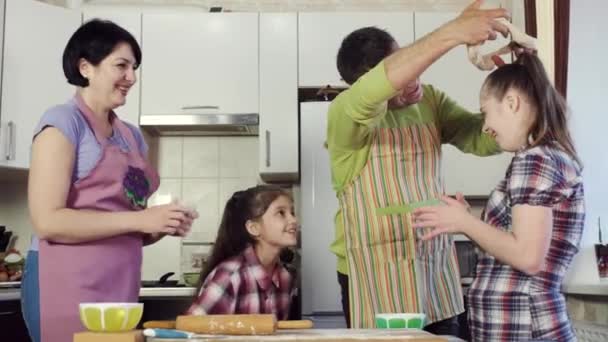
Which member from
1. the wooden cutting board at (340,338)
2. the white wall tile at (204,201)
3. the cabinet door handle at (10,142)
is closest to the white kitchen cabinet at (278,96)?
the white wall tile at (204,201)

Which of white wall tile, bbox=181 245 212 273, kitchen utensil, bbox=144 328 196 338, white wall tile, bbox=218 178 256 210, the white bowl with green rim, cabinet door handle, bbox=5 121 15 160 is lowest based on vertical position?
white wall tile, bbox=181 245 212 273

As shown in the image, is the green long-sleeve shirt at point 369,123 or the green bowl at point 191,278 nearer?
the green long-sleeve shirt at point 369,123

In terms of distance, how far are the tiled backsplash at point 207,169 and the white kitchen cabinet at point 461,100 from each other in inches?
36.1

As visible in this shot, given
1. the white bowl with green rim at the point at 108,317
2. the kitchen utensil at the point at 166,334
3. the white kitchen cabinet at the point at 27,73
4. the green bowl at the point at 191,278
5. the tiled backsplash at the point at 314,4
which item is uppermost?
the tiled backsplash at the point at 314,4

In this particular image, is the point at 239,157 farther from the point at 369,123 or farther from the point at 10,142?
the point at 369,123

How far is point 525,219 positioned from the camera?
109 centimetres

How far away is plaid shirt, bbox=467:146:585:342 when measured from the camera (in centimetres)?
111

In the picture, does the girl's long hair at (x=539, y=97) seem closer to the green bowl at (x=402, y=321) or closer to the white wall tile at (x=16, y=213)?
the green bowl at (x=402, y=321)

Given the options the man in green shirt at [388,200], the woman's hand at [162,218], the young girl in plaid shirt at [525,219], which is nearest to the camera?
the young girl in plaid shirt at [525,219]

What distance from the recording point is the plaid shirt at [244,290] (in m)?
1.73

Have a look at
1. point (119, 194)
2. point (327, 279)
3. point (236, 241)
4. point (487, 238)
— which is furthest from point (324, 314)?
point (487, 238)

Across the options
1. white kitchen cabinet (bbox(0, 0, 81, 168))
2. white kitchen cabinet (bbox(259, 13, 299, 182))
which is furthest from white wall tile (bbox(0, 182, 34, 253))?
white kitchen cabinet (bbox(259, 13, 299, 182))

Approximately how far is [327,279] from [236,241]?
84 cm

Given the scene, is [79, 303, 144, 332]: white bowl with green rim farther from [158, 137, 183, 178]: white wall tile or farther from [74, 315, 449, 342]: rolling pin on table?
[158, 137, 183, 178]: white wall tile
